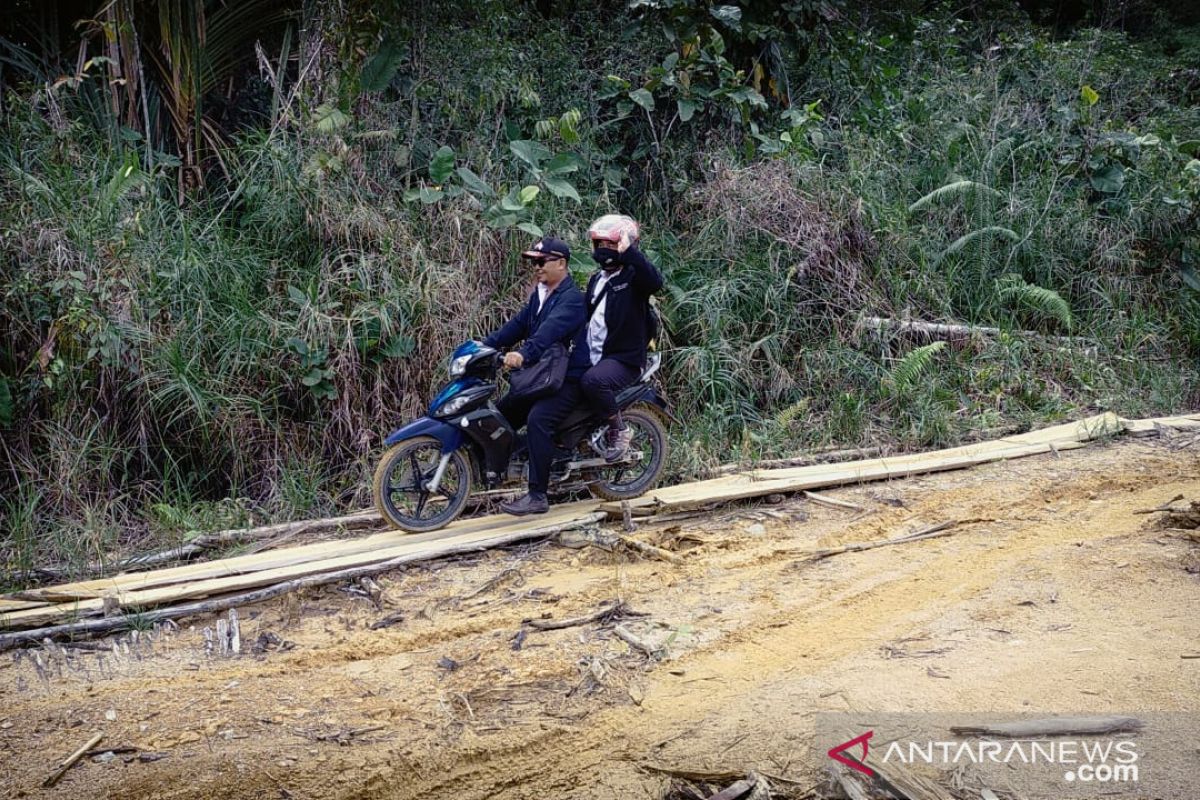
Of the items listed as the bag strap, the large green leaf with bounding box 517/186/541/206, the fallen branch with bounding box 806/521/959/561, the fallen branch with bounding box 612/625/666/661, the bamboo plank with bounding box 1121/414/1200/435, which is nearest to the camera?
the fallen branch with bounding box 612/625/666/661

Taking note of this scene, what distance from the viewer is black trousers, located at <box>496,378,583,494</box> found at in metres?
6.68

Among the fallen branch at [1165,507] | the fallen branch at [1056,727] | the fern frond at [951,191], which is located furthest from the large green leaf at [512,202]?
the fallen branch at [1056,727]

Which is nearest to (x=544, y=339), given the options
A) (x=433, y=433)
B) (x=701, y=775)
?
(x=433, y=433)

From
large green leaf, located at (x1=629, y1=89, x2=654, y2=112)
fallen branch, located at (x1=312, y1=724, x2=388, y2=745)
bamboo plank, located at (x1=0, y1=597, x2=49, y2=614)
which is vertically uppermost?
large green leaf, located at (x1=629, y1=89, x2=654, y2=112)

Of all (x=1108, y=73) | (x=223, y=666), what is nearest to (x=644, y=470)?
(x=223, y=666)

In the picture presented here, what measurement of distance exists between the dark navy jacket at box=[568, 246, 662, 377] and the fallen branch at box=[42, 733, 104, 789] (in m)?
3.46

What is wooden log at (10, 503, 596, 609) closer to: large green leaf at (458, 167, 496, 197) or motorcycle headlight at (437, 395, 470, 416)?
motorcycle headlight at (437, 395, 470, 416)

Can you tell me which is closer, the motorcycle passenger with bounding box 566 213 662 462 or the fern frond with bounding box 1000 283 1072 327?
the motorcycle passenger with bounding box 566 213 662 462

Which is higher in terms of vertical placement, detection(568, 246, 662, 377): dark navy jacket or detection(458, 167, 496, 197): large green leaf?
detection(458, 167, 496, 197): large green leaf

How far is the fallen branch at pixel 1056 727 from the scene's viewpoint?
3.87 metres

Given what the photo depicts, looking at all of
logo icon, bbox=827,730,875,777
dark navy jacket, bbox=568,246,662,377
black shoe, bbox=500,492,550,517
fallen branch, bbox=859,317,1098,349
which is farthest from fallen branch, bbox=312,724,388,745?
fallen branch, bbox=859,317,1098,349

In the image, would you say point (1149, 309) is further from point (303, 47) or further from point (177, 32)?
point (177, 32)

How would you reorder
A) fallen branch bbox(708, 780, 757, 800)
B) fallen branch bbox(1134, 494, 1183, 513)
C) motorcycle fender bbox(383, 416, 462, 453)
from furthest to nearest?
motorcycle fender bbox(383, 416, 462, 453)
fallen branch bbox(1134, 494, 1183, 513)
fallen branch bbox(708, 780, 757, 800)

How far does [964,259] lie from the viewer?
10.3 metres
